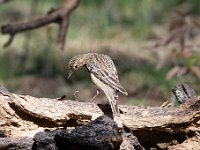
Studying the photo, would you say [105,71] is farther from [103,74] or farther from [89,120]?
[89,120]

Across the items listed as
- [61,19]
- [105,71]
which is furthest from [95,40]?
[105,71]

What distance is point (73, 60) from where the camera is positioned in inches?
157

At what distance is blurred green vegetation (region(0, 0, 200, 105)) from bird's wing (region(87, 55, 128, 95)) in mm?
2665

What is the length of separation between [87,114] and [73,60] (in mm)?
492

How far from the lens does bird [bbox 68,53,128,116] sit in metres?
3.68

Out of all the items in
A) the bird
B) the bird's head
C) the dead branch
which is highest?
the dead branch

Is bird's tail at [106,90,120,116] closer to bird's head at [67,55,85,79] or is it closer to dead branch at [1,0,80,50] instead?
bird's head at [67,55,85,79]

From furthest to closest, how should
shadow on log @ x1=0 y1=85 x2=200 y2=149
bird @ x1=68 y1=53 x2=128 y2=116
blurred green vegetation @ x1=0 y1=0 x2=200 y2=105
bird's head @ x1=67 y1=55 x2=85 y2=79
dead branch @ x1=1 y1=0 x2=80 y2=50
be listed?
1. blurred green vegetation @ x1=0 y1=0 x2=200 y2=105
2. dead branch @ x1=1 y1=0 x2=80 y2=50
3. bird's head @ x1=67 y1=55 x2=85 y2=79
4. bird @ x1=68 y1=53 x2=128 y2=116
5. shadow on log @ x1=0 y1=85 x2=200 y2=149

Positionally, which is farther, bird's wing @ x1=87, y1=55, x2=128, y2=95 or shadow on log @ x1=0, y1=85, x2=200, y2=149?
bird's wing @ x1=87, y1=55, x2=128, y2=95

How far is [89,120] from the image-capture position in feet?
11.9

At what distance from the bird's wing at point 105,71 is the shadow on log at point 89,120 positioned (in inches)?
6.1

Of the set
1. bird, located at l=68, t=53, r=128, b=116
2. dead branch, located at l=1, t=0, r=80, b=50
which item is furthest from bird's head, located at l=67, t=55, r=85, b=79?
dead branch, located at l=1, t=0, r=80, b=50

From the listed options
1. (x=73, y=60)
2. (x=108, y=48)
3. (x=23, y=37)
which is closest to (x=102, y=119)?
(x=73, y=60)

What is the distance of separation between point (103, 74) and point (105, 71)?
1.4 inches
